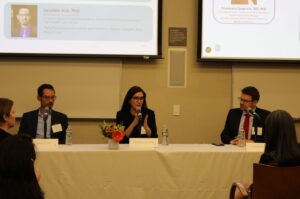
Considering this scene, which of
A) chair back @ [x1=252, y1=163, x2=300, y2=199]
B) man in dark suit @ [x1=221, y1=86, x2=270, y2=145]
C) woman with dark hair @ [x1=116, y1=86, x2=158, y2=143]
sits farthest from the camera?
man in dark suit @ [x1=221, y1=86, x2=270, y2=145]

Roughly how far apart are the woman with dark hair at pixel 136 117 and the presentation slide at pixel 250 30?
100 cm

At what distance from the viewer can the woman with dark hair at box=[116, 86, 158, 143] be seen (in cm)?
428

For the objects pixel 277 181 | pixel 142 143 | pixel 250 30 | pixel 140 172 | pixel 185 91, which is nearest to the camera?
pixel 277 181

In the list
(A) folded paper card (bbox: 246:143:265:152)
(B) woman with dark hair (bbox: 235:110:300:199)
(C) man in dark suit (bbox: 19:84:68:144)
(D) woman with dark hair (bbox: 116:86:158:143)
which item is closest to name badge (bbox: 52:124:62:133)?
(C) man in dark suit (bbox: 19:84:68:144)

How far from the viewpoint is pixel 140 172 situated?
350cm

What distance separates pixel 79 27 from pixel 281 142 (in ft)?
9.42

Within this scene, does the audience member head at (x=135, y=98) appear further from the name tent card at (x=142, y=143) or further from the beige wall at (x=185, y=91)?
the name tent card at (x=142, y=143)

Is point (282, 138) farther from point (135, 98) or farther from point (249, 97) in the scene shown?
point (135, 98)

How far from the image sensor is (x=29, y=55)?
483 centimetres

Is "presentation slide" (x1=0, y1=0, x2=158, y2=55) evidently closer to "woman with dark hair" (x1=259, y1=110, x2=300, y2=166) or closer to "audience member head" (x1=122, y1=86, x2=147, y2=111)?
"audience member head" (x1=122, y1=86, x2=147, y2=111)

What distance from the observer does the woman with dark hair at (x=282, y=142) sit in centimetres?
272

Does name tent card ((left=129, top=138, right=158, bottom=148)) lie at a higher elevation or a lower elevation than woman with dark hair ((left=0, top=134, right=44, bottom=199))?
lower

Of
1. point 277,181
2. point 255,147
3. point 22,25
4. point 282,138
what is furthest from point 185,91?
point 277,181

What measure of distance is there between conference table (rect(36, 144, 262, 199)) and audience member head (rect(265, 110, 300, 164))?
838 mm
